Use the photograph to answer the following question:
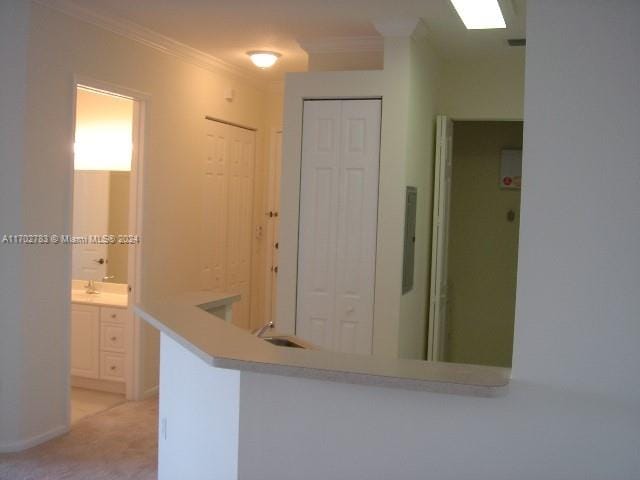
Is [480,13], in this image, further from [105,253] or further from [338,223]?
[105,253]

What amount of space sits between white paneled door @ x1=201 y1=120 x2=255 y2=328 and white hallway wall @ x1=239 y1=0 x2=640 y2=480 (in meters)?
4.19

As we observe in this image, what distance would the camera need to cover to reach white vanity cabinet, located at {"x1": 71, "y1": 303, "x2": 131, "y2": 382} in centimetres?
566

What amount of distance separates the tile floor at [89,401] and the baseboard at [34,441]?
0.94 ft

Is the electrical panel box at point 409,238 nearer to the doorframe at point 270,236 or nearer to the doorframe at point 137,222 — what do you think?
the doorframe at point 137,222

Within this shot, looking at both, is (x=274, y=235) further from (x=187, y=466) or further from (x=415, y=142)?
(x=187, y=466)

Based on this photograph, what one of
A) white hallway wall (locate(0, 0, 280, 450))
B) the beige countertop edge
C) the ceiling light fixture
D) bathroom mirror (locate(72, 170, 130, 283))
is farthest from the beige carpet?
the ceiling light fixture

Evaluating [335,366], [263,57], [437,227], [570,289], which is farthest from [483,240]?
[335,366]

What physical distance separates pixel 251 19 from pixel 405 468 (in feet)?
10.9

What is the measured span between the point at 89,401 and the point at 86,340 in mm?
554

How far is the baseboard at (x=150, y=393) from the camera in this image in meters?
5.54

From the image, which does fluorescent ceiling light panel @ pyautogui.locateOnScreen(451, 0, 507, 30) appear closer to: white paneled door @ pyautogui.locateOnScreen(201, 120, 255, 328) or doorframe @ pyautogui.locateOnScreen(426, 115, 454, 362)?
doorframe @ pyautogui.locateOnScreen(426, 115, 454, 362)

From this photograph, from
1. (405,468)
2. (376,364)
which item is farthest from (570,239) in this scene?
(405,468)

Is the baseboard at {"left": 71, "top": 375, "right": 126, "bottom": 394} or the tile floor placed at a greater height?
Result: the baseboard at {"left": 71, "top": 375, "right": 126, "bottom": 394}

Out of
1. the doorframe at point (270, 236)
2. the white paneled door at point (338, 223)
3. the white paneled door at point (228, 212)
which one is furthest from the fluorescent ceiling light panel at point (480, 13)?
the doorframe at point (270, 236)
